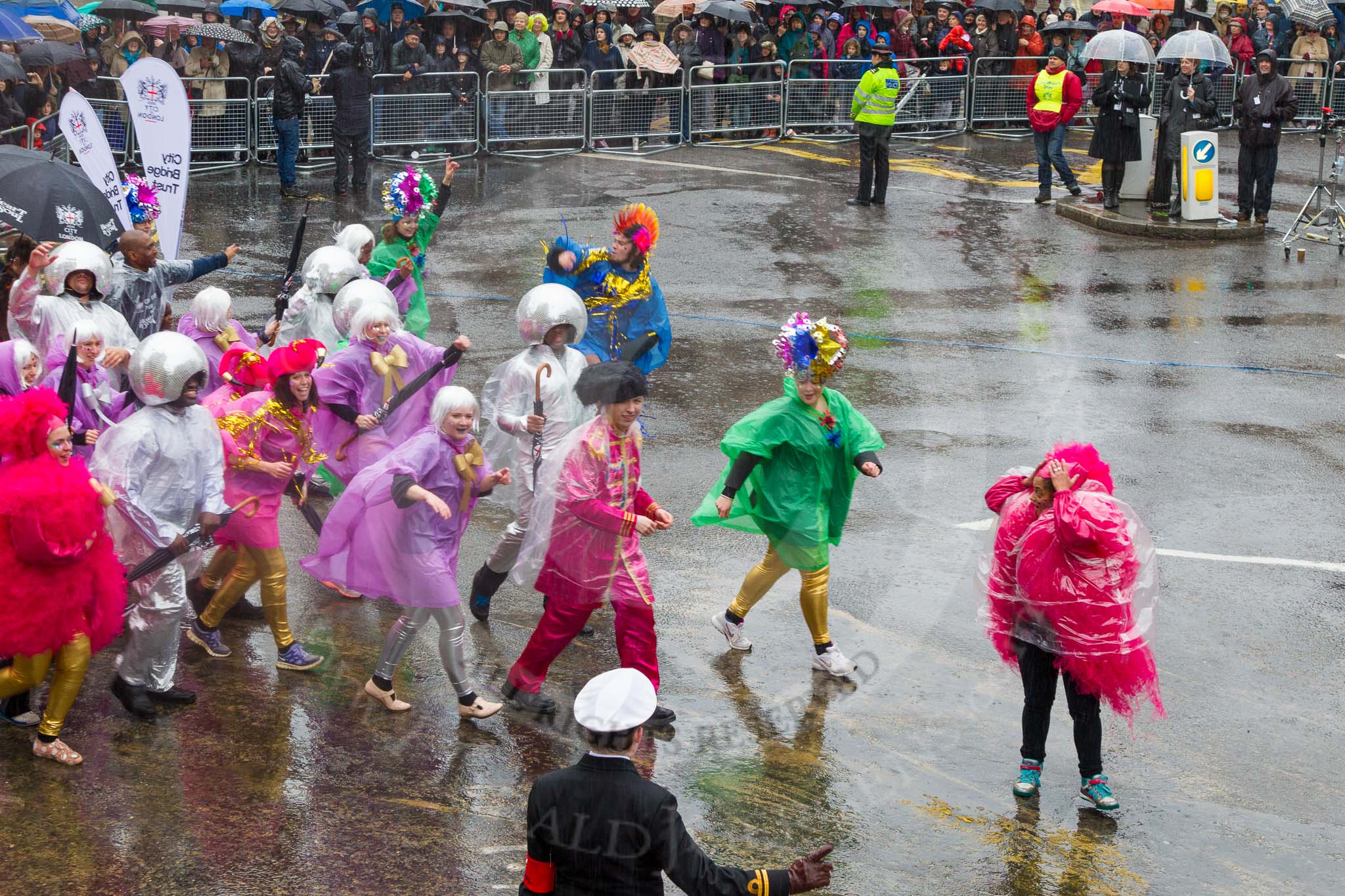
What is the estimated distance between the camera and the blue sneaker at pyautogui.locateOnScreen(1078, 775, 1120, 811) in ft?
20.3

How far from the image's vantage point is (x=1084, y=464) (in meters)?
6.11

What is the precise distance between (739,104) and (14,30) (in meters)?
10.0

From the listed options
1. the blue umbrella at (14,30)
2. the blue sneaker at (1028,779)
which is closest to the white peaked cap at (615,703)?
the blue sneaker at (1028,779)

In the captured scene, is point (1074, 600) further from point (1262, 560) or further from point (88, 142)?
point (88, 142)

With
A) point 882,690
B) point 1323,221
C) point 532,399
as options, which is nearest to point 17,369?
point 532,399

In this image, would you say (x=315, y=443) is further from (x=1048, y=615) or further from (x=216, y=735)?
(x=1048, y=615)

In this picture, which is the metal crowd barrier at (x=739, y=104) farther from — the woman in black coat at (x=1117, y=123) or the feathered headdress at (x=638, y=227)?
the feathered headdress at (x=638, y=227)

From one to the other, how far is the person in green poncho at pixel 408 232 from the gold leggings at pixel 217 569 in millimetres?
2901

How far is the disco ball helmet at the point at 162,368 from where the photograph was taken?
636 centimetres

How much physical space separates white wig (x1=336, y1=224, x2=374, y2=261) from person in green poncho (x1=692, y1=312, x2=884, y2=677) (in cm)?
339

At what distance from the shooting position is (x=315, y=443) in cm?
802

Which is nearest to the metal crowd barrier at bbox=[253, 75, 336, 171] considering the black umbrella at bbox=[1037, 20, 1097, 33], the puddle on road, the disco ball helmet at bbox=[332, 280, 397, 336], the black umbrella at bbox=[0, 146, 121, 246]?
the black umbrella at bbox=[0, 146, 121, 246]

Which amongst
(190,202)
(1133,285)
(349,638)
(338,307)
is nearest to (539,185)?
(190,202)

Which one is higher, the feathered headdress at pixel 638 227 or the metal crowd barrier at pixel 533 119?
the metal crowd barrier at pixel 533 119
